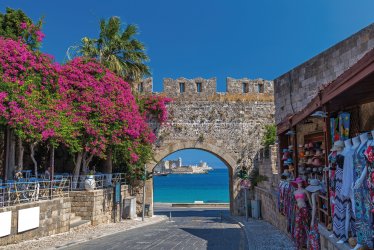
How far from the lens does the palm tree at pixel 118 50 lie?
17656mm

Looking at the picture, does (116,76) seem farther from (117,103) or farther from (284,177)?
(284,177)

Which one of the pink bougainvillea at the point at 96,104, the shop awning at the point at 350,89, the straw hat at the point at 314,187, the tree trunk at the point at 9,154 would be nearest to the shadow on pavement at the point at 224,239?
the straw hat at the point at 314,187

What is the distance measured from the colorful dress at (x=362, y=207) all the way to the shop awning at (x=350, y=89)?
31.2 inches

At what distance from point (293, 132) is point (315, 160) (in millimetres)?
1131

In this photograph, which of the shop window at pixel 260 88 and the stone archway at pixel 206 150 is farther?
the shop window at pixel 260 88

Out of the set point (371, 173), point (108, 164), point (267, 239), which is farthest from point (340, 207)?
point (108, 164)

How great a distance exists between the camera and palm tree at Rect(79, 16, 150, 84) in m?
17.7

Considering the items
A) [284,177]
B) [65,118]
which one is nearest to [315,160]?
[284,177]

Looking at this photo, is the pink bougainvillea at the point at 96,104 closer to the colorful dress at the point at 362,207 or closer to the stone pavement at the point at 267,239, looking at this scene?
the stone pavement at the point at 267,239

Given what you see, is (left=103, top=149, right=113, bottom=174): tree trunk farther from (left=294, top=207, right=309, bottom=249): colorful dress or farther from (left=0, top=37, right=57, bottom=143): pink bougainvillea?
(left=294, top=207, right=309, bottom=249): colorful dress

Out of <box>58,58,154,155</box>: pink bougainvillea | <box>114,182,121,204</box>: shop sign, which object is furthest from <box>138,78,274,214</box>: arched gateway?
<box>58,58,154,155</box>: pink bougainvillea

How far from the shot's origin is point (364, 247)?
4.12 m

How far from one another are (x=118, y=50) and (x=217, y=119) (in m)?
6.44

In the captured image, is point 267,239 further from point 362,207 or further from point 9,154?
point 9,154
